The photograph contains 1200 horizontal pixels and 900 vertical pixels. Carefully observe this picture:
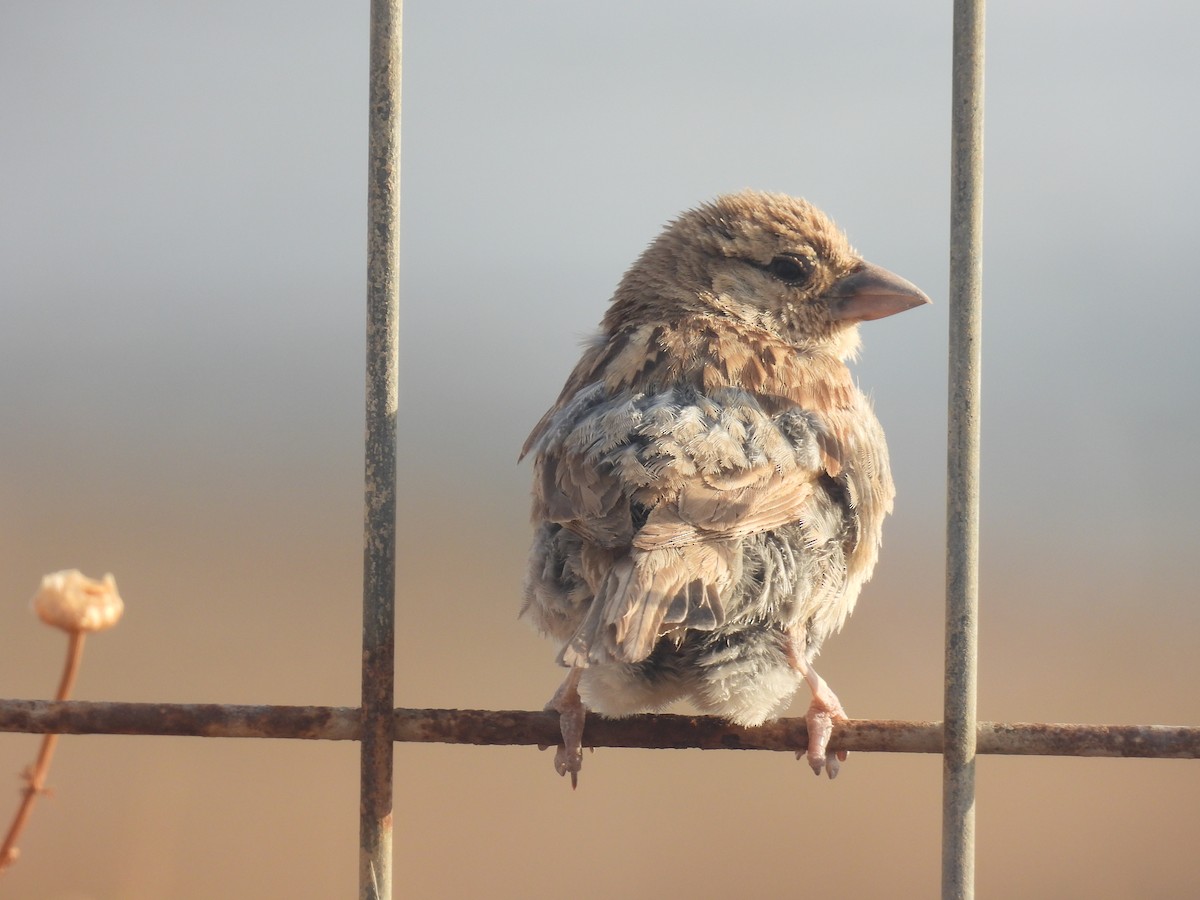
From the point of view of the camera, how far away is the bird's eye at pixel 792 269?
2.58 m

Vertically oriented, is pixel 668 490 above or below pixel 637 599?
above

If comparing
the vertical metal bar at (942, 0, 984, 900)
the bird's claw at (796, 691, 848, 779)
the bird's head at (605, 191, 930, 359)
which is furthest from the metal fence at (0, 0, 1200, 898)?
the bird's head at (605, 191, 930, 359)

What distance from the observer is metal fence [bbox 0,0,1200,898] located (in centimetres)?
134

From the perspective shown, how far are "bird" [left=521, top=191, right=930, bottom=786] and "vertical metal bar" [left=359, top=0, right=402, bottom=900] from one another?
9.7 inches

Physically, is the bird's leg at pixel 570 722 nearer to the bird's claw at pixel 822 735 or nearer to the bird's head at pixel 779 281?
the bird's claw at pixel 822 735

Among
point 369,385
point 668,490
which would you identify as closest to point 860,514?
point 668,490

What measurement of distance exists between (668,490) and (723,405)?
0.32 metres

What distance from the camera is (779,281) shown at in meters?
2.58

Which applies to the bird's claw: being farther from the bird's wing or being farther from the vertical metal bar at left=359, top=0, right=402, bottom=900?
Result: the vertical metal bar at left=359, top=0, right=402, bottom=900

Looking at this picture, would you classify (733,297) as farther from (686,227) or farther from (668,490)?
(668,490)

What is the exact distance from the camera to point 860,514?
6.77 ft

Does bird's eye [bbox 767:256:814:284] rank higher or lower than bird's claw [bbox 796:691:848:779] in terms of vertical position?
higher

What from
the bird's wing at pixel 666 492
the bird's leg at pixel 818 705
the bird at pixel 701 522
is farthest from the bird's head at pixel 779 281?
the bird's leg at pixel 818 705

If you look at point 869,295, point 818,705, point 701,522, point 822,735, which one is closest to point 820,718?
point 818,705
